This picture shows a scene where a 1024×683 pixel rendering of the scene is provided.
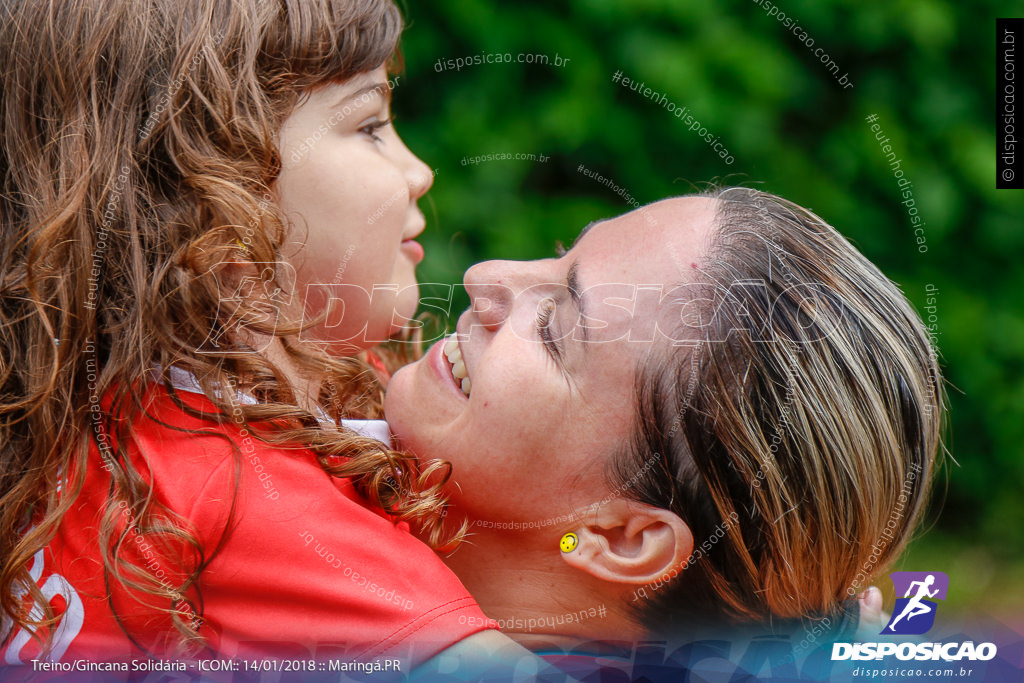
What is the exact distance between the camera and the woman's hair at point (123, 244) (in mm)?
915

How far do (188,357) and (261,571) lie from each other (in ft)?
0.87

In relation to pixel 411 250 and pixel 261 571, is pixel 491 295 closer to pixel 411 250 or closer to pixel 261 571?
pixel 411 250

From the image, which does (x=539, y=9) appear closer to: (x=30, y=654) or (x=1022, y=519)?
(x=30, y=654)

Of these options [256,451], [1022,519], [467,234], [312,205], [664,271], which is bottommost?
[1022,519]

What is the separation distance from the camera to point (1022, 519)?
2066 millimetres

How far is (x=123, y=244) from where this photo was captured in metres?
0.95

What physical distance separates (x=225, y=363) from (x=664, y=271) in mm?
517

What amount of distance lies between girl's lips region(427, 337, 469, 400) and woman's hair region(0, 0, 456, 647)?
0.34ft

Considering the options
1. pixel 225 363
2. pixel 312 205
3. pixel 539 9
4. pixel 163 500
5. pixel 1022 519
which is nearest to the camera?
pixel 163 500

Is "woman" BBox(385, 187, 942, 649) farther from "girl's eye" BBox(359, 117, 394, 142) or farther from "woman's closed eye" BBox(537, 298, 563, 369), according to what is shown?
"girl's eye" BBox(359, 117, 394, 142)

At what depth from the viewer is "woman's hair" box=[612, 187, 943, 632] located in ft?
2.90

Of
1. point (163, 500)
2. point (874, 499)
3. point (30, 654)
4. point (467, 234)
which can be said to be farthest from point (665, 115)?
point (30, 654)

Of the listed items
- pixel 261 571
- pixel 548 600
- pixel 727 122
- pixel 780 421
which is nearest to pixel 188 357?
pixel 261 571

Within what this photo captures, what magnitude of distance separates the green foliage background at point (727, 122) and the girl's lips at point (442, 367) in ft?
1.45
